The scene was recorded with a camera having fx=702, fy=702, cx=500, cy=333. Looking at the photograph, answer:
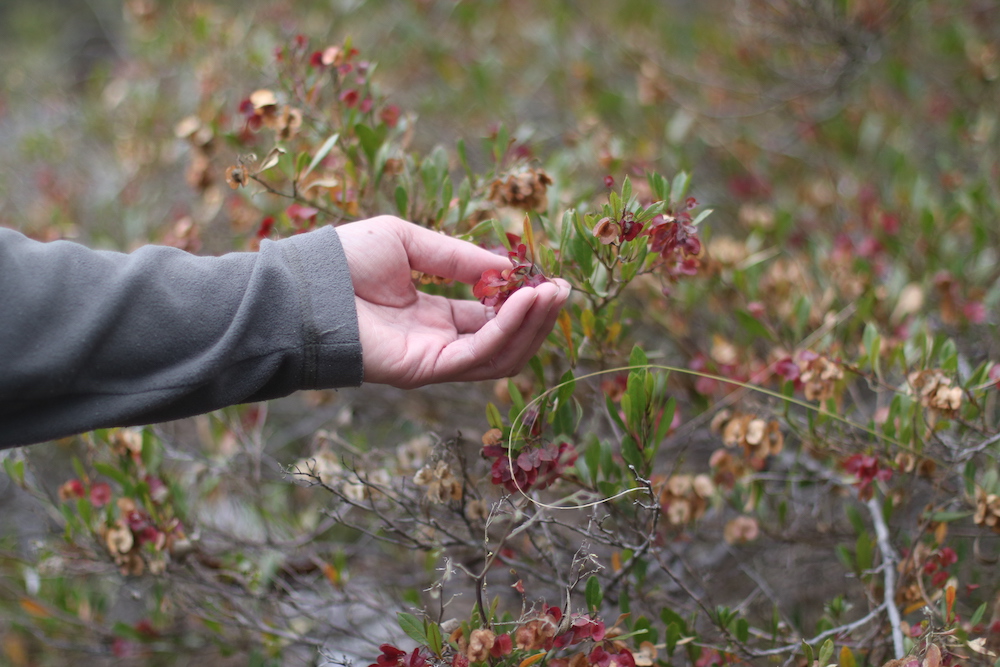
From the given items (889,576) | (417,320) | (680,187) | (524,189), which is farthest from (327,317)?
(889,576)

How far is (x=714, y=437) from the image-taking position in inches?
71.9

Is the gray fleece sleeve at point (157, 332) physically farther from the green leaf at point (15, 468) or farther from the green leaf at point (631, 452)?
the green leaf at point (15, 468)

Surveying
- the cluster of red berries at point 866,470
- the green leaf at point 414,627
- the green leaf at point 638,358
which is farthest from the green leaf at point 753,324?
the green leaf at point 414,627

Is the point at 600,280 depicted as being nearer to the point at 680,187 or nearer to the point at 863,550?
the point at 680,187

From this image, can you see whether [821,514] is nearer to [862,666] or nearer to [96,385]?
[862,666]

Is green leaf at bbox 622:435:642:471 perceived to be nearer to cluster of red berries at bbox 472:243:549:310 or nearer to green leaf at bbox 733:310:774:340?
cluster of red berries at bbox 472:243:549:310

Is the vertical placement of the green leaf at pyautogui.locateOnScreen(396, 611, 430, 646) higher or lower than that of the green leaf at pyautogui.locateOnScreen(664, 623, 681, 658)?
higher

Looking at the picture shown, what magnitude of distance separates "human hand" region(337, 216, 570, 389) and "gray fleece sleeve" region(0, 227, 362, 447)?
70mm

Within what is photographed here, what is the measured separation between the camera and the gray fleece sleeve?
3.48ft

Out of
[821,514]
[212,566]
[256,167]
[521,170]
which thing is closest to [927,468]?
[821,514]

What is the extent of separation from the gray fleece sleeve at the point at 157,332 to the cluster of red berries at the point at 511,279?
0.23m

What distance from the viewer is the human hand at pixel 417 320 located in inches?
47.8

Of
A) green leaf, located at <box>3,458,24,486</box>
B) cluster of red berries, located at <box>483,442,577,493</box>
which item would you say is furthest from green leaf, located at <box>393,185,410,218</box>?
green leaf, located at <box>3,458,24,486</box>

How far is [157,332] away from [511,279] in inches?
22.7
